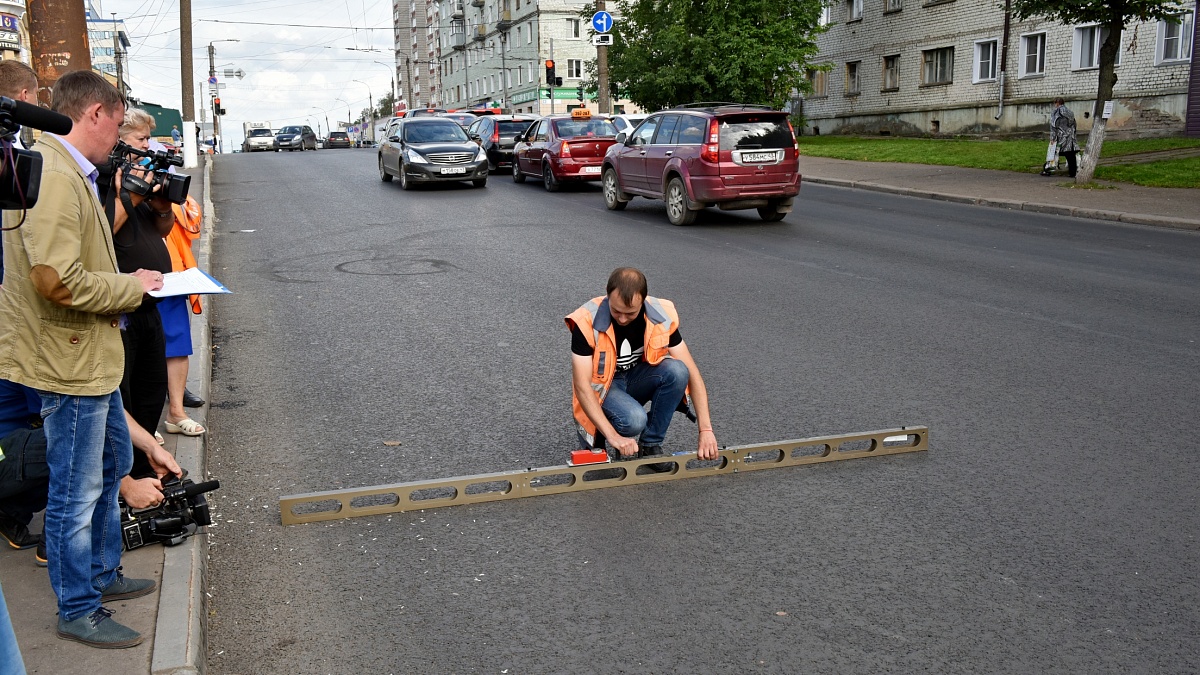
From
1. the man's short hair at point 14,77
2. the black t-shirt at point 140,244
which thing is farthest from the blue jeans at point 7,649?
the man's short hair at point 14,77

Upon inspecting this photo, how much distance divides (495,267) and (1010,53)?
27670 mm

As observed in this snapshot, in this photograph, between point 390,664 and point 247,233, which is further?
point 247,233

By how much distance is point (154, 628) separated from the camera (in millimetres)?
3480

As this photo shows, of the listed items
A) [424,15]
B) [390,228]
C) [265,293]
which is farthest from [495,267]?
[424,15]

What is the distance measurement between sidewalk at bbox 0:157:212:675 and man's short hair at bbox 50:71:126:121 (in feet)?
5.49

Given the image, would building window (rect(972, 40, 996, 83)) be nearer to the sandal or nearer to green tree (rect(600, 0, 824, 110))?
green tree (rect(600, 0, 824, 110))

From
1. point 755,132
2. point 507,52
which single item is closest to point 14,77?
point 755,132

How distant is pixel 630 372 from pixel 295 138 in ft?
187

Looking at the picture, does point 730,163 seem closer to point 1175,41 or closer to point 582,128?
point 582,128

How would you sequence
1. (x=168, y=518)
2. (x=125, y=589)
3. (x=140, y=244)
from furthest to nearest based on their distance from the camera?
1. (x=140, y=244)
2. (x=168, y=518)
3. (x=125, y=589)

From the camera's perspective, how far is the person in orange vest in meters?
4.91

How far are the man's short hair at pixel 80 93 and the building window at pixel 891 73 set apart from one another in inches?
1564

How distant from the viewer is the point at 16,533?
4.18 m

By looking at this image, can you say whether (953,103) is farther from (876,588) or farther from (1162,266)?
(876,588)
